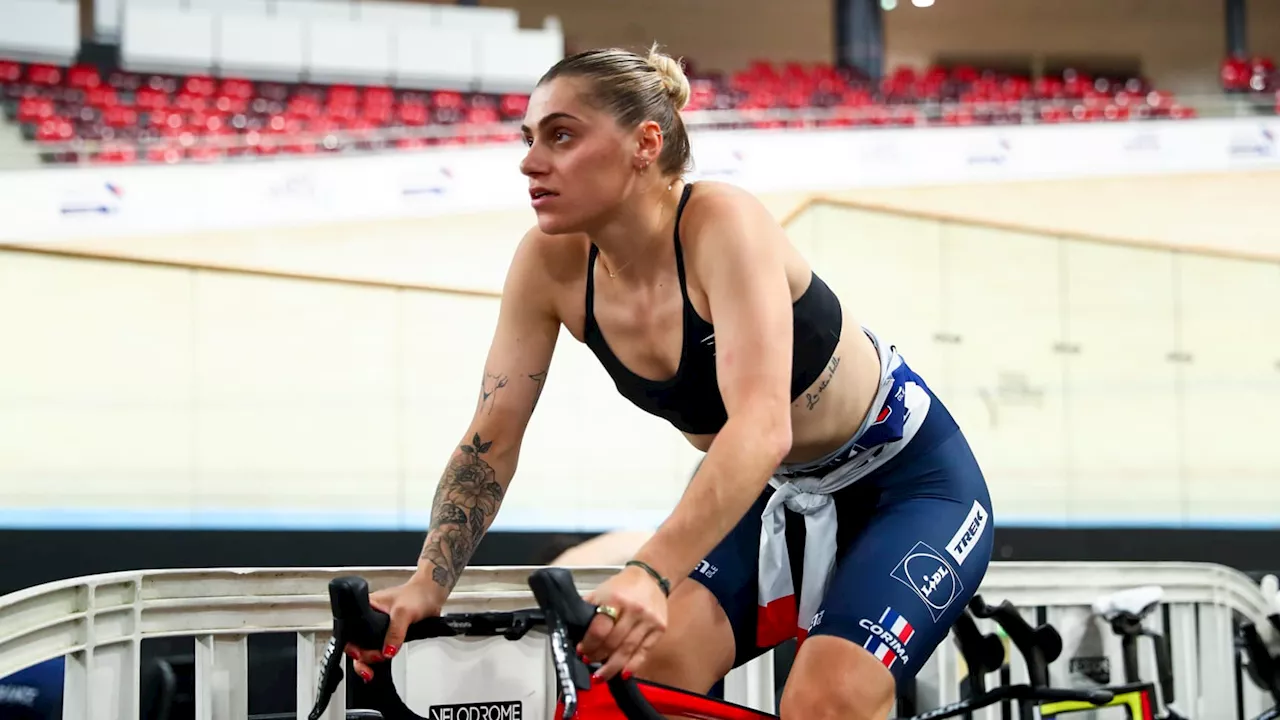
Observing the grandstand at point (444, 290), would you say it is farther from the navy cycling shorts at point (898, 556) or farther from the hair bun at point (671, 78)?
the hair bun at point (671, 78)

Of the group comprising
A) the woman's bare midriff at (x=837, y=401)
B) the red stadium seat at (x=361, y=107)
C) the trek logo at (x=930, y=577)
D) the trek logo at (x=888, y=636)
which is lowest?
the trek logo at (x=888, y=636)

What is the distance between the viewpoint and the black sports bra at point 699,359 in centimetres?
170

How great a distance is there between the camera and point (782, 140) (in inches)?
334

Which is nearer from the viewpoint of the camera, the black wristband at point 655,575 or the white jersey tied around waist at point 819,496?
the black wristband at point 655,575

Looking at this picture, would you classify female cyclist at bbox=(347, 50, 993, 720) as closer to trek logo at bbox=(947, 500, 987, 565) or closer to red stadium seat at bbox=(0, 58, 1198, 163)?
trek logo at bbox=(947, 500, 987, 565)

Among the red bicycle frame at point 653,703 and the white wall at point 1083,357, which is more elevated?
the white wall at point 1083,357

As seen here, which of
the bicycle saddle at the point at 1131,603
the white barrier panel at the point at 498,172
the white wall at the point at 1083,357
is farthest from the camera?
the white wall at the point at 1083,357

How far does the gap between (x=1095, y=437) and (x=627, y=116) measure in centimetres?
708

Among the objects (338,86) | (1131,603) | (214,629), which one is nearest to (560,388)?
(338,86)

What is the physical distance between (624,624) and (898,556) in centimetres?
64

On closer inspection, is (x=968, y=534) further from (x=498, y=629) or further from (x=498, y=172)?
(x=498, y=172)

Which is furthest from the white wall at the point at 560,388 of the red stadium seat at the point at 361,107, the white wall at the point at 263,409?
the red stadium seat at the point at 361,107

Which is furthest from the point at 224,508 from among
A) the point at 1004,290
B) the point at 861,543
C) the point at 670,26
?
the point at 670,26

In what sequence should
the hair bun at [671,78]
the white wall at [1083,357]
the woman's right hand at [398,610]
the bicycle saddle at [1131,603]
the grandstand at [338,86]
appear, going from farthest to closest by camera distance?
1. the grandstand at [338,86]
2. the white wall at [1083,357]
3. the bicycle saddle at [1131,603]
4. the hair bun at [671,78]
5. the woman's right hand at [398,610]
